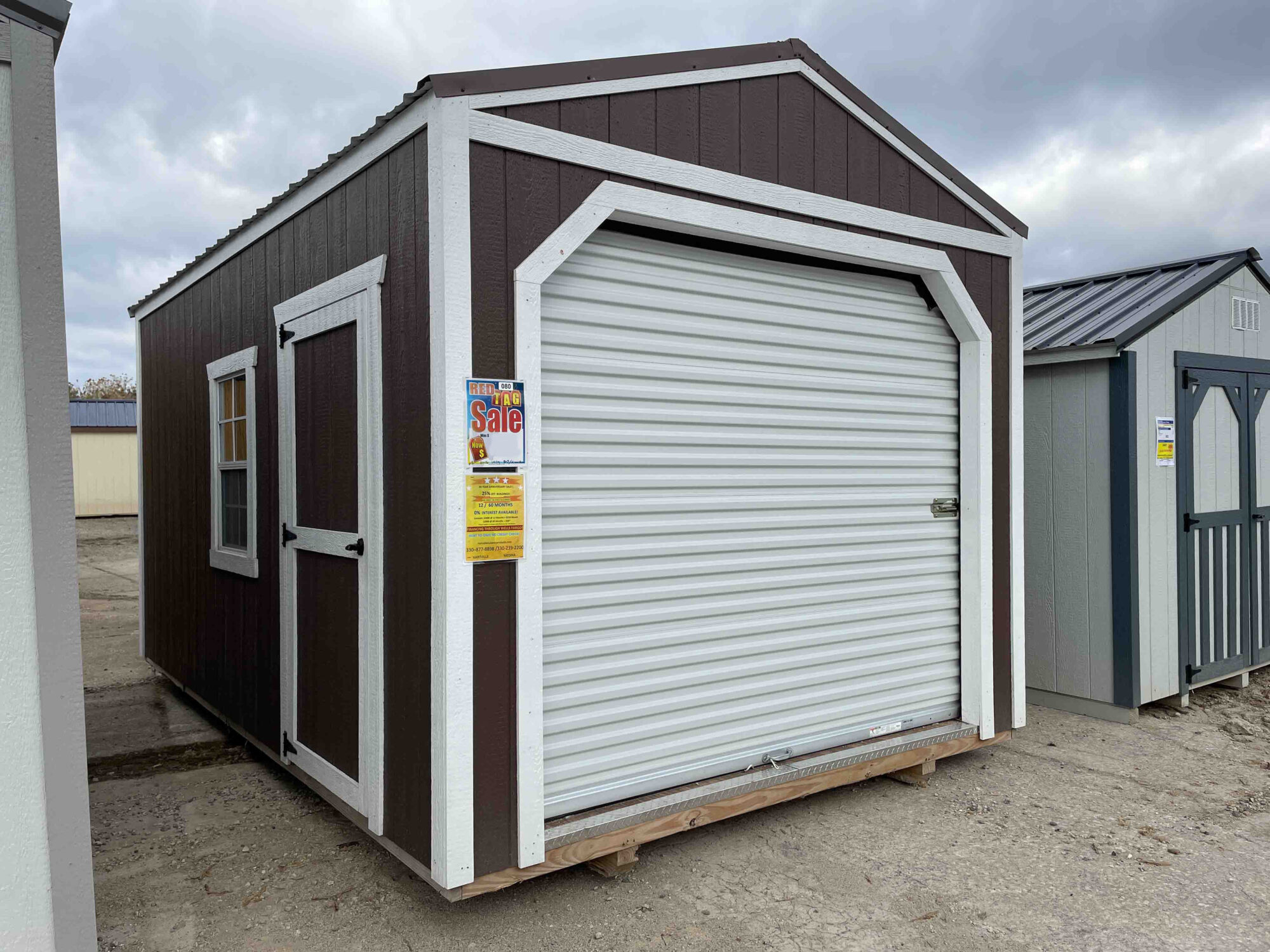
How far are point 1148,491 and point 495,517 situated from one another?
429cm

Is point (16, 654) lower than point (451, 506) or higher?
lower

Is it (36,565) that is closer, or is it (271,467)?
(36,565)

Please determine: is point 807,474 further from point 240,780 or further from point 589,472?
point 240,780

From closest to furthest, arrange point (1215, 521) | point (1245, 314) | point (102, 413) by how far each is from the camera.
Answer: point (1215, 521) → point (1245, 314) → point (102, 413)

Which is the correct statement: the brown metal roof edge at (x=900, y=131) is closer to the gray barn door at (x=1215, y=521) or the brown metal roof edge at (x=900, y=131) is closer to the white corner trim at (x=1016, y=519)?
the white corner trim at (x=1016, y=519)

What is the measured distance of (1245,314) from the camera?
6.04 m

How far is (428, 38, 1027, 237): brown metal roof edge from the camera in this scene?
2.86 meters

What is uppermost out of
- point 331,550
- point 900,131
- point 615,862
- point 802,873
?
point 900,131

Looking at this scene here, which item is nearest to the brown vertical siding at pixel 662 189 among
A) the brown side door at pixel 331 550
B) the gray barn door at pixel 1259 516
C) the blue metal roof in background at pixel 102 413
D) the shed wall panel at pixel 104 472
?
the brown side door at pixel 331 550

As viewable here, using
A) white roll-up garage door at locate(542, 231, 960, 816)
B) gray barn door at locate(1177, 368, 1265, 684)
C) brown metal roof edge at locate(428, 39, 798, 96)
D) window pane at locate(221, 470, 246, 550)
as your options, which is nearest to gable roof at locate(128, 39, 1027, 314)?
brown metal roof edge at locate(428, 39, 798, 96)

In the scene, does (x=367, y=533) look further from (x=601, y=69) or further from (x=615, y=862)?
(x=601, y=69)

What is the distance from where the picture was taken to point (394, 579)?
3135 mm

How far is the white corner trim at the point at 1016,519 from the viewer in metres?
4.56

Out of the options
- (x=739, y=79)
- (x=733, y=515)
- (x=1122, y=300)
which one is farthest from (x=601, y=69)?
(x=1122, y=300)
